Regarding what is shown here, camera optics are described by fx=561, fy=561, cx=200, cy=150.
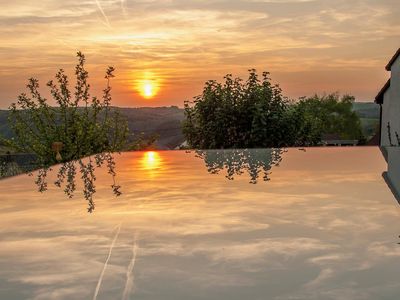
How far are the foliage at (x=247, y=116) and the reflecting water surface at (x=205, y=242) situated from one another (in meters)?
11.1

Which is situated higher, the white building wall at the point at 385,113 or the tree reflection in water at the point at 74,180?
the white building wall at the point at 385,113

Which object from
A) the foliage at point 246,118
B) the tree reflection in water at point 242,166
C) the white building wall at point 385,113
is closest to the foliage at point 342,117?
the white building wall at point 385,113

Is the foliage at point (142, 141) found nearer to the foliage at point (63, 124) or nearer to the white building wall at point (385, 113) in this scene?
the foliage at point (63, 124)

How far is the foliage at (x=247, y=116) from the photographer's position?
58.0 ft

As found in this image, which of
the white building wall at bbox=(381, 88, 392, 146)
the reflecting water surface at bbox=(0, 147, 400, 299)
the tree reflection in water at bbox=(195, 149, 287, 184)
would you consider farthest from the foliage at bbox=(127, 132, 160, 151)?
the reflecting water surface at bbox=(0, 147, 400, 299)

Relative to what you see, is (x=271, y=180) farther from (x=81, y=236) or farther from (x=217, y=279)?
(x=217, y=279)

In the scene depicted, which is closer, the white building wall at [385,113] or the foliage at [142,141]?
the foliage at [142,141]

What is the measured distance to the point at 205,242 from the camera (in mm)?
3566

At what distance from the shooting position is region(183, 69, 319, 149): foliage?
1769cm

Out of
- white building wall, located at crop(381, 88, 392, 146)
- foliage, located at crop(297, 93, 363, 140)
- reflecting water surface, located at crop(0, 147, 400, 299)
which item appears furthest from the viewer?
foliage, located at crop(297, 93, 363, 140)

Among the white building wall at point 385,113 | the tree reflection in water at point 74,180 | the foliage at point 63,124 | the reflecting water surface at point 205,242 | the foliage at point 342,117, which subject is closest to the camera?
the reflecting water surface at point 205,242

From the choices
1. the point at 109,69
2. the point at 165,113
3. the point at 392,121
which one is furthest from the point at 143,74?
the point at 165,113

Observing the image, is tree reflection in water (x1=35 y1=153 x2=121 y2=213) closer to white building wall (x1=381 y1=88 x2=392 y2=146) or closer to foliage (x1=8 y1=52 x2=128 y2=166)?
foliage (x1=8 y1=52 x2=128 y2=166)

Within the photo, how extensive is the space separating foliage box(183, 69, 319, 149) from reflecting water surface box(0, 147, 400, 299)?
36.3 ft
